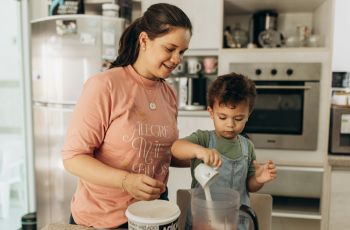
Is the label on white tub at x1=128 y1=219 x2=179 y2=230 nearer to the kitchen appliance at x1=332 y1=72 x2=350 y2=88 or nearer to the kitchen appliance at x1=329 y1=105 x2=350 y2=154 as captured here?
the kitchen appliance at x1=329 y1=105 x2=350 y2=154

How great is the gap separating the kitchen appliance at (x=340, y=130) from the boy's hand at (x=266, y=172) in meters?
1.20

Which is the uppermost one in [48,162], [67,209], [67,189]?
[48,162]

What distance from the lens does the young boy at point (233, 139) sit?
1.11m

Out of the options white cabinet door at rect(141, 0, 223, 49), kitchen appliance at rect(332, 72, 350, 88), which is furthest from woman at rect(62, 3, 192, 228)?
kitchen appliance at rect(332, 72, 350, 88)

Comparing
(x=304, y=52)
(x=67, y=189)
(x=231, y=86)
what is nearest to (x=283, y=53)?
(x=304, y=52)

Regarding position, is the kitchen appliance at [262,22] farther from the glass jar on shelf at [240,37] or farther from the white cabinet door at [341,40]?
the white cabinet door at [341,40]

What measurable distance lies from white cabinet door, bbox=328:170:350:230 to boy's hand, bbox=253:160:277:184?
1.20 metres

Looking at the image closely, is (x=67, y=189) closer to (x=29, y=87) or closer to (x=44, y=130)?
(x=44, y=130)

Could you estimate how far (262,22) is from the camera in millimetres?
→ 2441

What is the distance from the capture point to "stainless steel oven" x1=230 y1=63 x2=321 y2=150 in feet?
6.98

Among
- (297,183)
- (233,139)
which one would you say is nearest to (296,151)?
(297,183)

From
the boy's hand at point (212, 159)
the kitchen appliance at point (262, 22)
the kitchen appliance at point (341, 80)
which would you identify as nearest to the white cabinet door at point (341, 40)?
the kitchen appliance at point (341, 80)

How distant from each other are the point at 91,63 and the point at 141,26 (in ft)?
4.53

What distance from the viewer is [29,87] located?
2920 mm
